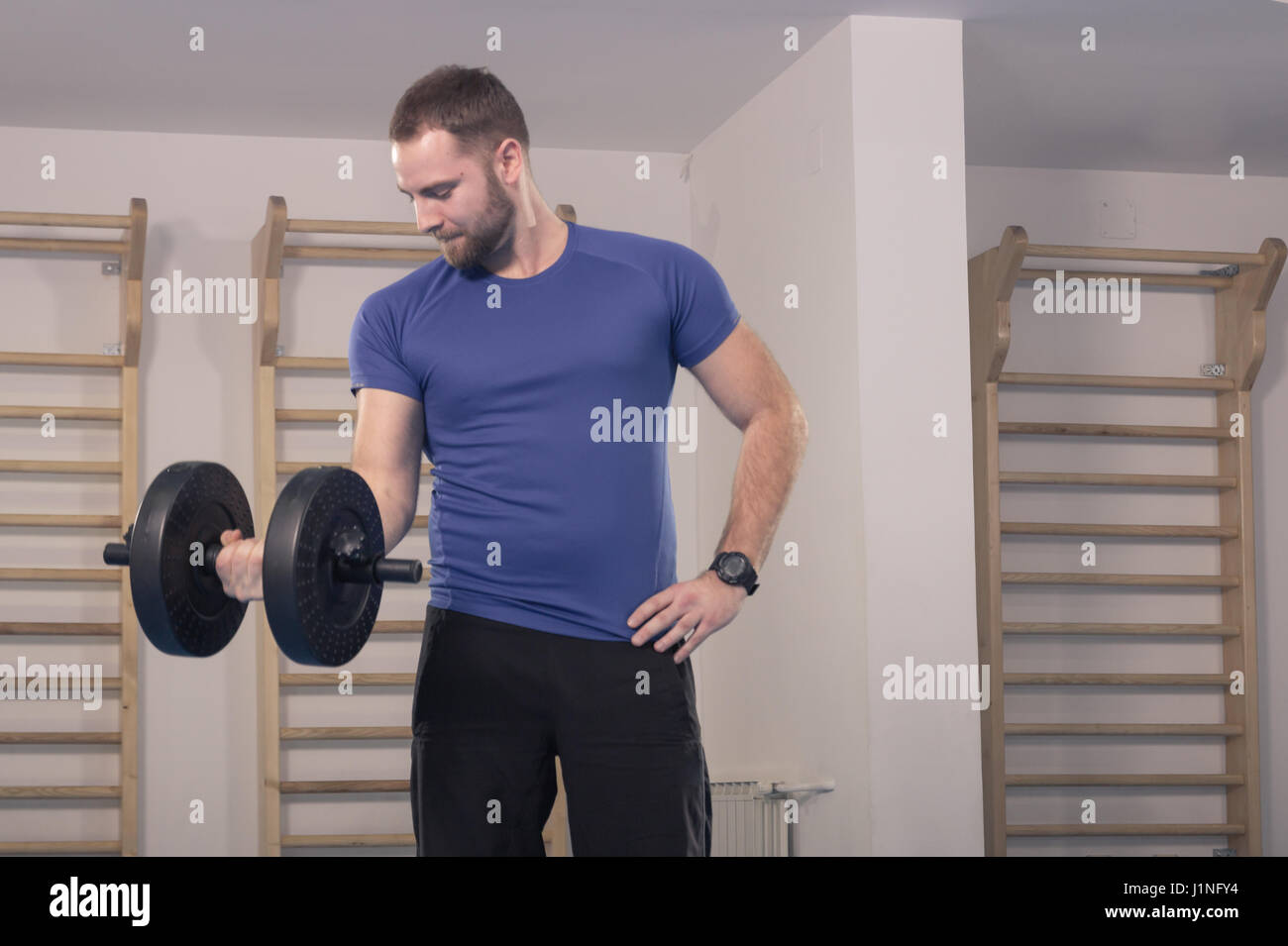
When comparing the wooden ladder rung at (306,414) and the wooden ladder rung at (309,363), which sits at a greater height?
the wooden ladder rung at (309,363)

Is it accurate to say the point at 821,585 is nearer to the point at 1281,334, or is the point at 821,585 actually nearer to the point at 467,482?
the point at 467,482

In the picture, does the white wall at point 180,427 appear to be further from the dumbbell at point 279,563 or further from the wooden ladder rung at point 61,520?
the dumbbell at point 279,563

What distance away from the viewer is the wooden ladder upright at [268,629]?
367 cm

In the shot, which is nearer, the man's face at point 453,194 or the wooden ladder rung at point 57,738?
the man's face at point 453,194

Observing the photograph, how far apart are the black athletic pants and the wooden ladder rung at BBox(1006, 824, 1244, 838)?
8.40 ft

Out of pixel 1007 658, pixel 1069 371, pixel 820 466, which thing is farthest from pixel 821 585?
pixel 1069 371

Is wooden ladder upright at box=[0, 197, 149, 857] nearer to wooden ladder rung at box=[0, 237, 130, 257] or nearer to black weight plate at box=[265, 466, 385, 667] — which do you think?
wooden ladder rung at box=[0, 237, 130, 257]

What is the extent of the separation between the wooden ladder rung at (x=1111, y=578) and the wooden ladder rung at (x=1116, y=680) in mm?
271

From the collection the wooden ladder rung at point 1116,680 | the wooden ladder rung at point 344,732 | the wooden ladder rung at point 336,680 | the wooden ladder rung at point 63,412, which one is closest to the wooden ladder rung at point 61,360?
the wooden ladder rung at point 63,412

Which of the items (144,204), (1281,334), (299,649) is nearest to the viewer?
(299,649)

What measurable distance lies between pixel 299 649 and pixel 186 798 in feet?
8.49

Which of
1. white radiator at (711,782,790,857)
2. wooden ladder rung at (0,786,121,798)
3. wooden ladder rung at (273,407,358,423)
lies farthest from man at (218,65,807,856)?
wooden ladder rung at (0,786,121,798)

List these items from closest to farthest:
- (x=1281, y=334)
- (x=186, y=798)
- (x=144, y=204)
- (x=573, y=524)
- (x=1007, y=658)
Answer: (x=573, y=524), (x=144, y=204), (x=186, y=798), (x=1007, y=658), (x=1281, y=334)

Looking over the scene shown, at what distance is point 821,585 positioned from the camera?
3309 mm
